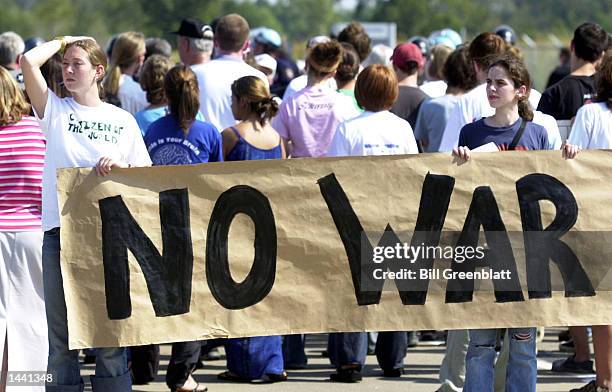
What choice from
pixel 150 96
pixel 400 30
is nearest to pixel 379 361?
pixel 150 96

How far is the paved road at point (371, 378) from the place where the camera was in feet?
29.6

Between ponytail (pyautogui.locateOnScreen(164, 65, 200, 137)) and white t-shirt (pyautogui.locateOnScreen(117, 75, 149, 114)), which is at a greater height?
white t-shirt (pyautogui.locateOnScreen(117, 75, 149, 114))

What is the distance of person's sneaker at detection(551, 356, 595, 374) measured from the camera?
376 inches

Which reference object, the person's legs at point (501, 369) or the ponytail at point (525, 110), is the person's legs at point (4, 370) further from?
the ponytail at point (525, 110)

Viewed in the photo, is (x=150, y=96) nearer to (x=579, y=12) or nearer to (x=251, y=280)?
(x=251, y=280)

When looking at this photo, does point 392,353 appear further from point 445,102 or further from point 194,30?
point 194,30

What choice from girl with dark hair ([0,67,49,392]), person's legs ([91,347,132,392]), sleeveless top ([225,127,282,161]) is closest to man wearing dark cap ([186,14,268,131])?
sleeveless top ([225,127,282,161])

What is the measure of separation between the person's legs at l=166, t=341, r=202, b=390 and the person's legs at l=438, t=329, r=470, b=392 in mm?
1565

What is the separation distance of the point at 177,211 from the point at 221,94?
10.5 feet

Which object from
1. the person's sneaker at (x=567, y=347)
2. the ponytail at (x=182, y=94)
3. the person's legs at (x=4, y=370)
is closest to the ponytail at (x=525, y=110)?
the ponytail at (x=182, y=94)

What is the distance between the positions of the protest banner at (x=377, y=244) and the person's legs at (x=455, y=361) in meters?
0.91

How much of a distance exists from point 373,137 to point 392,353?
5.21ft

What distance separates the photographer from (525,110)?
7785 millimetres

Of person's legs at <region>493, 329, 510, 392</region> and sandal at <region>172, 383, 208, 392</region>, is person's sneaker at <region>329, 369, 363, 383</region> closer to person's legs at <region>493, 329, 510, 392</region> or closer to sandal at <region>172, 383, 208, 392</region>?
sandal at <region>172, 383, 208, 392</region>
